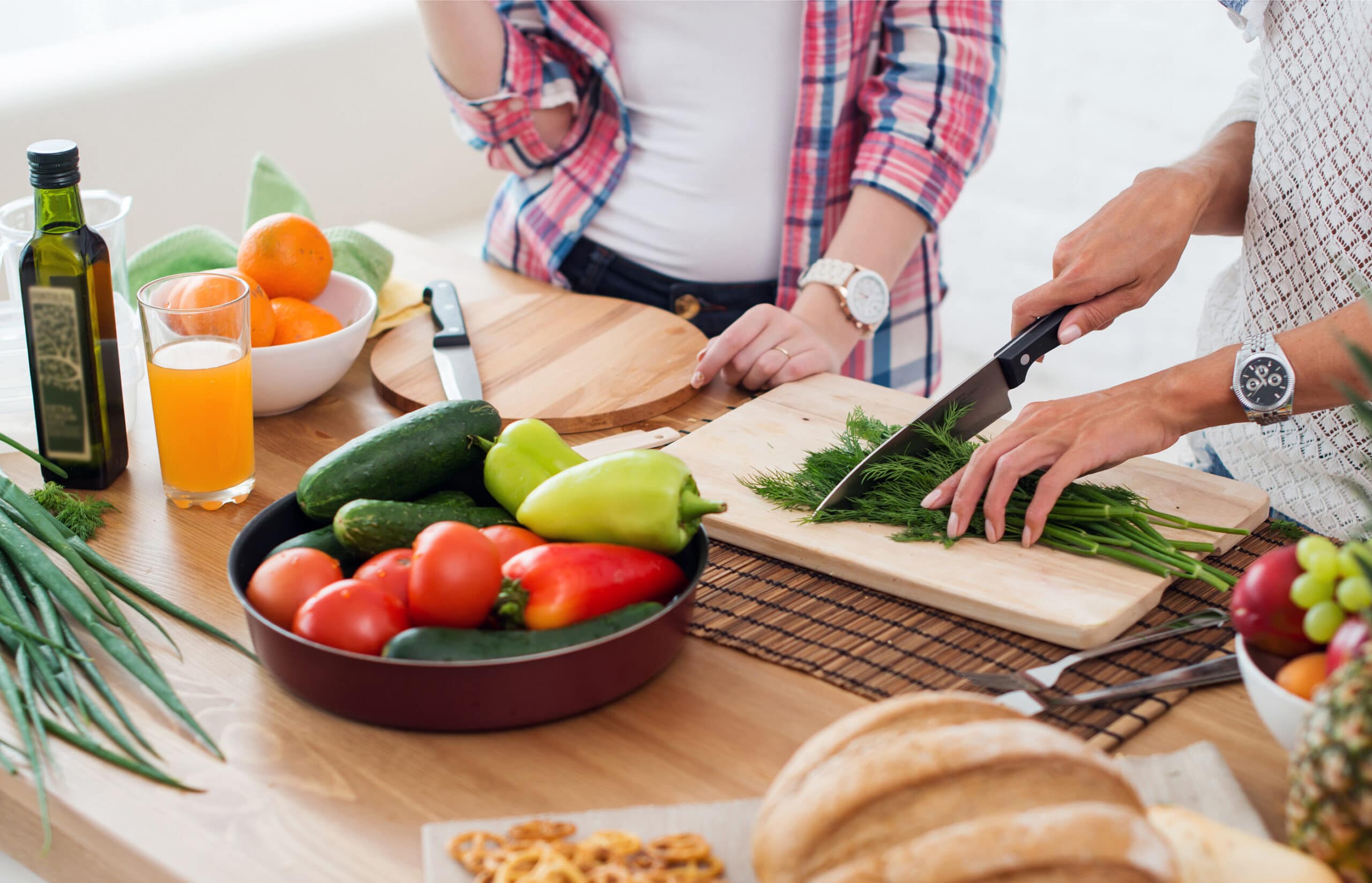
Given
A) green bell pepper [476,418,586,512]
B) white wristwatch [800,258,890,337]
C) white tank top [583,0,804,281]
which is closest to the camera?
green bell pepper [476,418,586,512]

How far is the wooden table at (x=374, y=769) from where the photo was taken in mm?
753

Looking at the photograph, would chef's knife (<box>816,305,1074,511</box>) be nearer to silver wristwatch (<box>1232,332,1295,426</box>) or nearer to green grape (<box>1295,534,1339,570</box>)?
silver wristwatch (<box>1232,332,1295,426</box>)

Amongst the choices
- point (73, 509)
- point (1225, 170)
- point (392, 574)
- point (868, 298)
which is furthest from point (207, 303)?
point (1225, 170)

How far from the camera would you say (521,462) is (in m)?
1.03

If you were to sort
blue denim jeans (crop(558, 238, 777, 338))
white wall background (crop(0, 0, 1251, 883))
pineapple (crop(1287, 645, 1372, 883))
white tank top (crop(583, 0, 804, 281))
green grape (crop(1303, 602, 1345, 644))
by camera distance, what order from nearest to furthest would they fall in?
pineapple (crop(1287, 645, 1372, 883)) → green grape (crop(1303, 602, 1345, 644)) → white tank top (crop(583, 0, 804, 281)) → blue denim jeans (crop(558, 238, 777, 338)) → white wall background (crop(0, 0, 1251, 883))

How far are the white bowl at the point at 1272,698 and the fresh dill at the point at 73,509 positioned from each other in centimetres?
99

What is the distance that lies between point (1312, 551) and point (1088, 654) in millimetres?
277

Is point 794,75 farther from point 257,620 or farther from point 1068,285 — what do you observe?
point 257,620

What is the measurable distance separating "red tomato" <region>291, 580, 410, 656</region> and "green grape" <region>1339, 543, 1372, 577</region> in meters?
0.60

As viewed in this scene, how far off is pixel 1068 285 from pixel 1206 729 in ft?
1.73

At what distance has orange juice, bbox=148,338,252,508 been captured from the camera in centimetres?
111

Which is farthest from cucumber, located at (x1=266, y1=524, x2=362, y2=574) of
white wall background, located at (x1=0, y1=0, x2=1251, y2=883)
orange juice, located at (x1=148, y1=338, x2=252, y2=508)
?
white wall background, located at (x1=0, y1=0, x2=1251, y2=883)

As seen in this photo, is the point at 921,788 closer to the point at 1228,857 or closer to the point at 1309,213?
the point at 1228,857

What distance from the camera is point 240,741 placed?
84 cm
